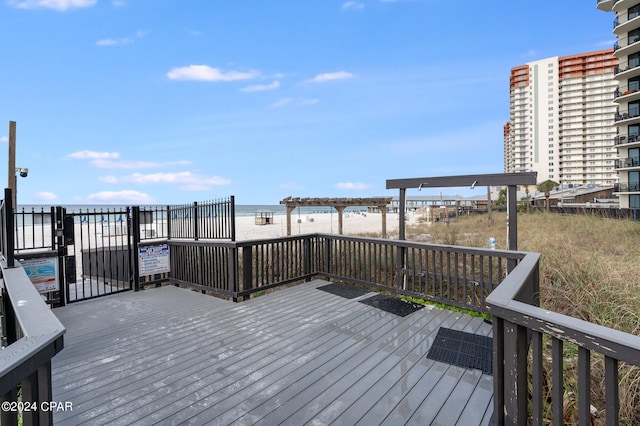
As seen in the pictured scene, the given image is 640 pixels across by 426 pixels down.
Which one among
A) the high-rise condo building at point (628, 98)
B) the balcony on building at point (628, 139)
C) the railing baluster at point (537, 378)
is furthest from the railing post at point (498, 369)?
the balcony on building at point (628, 139)

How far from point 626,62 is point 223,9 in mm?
33702

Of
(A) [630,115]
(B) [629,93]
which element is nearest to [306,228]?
(B) [629,93]

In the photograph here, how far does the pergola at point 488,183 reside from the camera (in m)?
3.91

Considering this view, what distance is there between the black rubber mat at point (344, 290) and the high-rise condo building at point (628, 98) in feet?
108

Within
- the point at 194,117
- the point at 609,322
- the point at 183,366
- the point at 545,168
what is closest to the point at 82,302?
the point at 183,366

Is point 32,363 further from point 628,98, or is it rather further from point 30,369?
point 628,98

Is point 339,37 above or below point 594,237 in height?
above

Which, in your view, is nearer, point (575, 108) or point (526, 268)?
point (526, 268)

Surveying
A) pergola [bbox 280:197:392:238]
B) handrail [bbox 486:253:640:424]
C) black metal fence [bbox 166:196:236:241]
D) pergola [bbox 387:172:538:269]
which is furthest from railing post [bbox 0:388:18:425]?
pergola [bbox 280:197:392:238]

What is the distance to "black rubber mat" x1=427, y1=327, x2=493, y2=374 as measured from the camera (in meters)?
2.83

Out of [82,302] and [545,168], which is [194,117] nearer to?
[82,302]

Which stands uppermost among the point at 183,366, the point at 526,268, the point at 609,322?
the point at 526,268

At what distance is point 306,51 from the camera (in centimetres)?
1587

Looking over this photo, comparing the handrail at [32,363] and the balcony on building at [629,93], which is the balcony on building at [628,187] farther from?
the handrail at [32,363]
